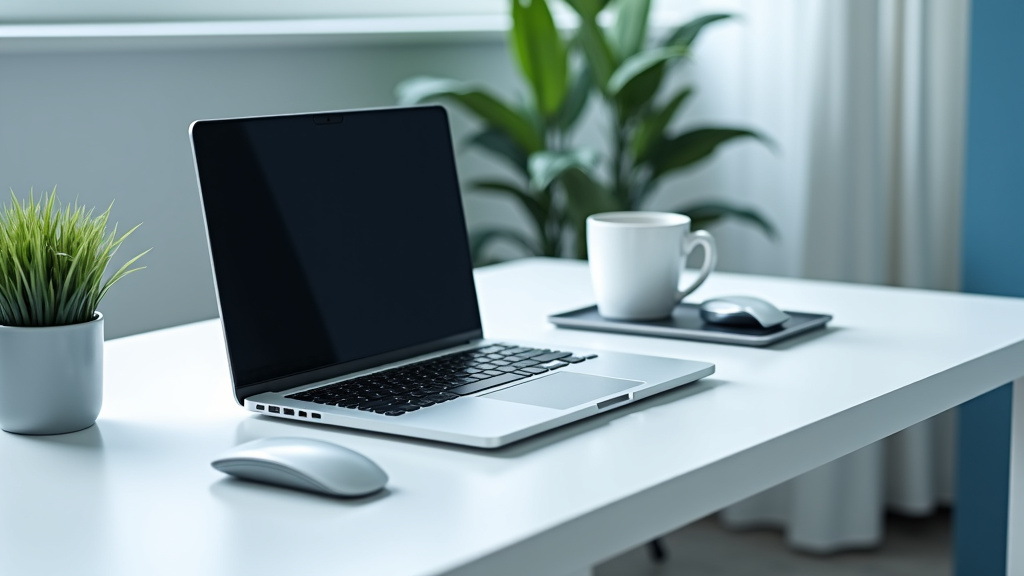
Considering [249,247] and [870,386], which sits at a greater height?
[249,247]

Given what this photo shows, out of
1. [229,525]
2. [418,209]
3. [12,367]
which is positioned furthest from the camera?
[418,209]

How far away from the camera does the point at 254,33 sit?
1998mm

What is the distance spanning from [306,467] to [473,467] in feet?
0.37

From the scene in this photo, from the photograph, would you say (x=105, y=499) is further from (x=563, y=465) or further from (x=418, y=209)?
(x=418, y=209)

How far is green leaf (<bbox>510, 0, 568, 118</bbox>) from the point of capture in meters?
2.13

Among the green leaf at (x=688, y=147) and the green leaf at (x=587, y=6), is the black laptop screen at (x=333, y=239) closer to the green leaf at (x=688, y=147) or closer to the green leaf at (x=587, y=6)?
the green leaf at (x=587, y=6)

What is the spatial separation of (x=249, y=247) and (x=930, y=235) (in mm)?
1866

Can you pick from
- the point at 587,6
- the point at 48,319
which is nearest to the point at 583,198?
the point at 587,6

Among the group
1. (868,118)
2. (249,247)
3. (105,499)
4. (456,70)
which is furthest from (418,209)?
(868,118)

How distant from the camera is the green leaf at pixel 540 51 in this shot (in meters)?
2.13

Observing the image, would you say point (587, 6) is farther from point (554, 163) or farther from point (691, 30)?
point (554, 163)

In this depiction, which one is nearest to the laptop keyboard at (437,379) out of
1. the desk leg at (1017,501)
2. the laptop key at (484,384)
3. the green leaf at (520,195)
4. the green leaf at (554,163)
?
the laptop key at (484,384)

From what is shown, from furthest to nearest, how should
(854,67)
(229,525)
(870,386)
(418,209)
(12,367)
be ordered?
(854,67) < (418,209) < (870,386) < (12,367) < (229,525)

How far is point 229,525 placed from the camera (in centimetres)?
66
